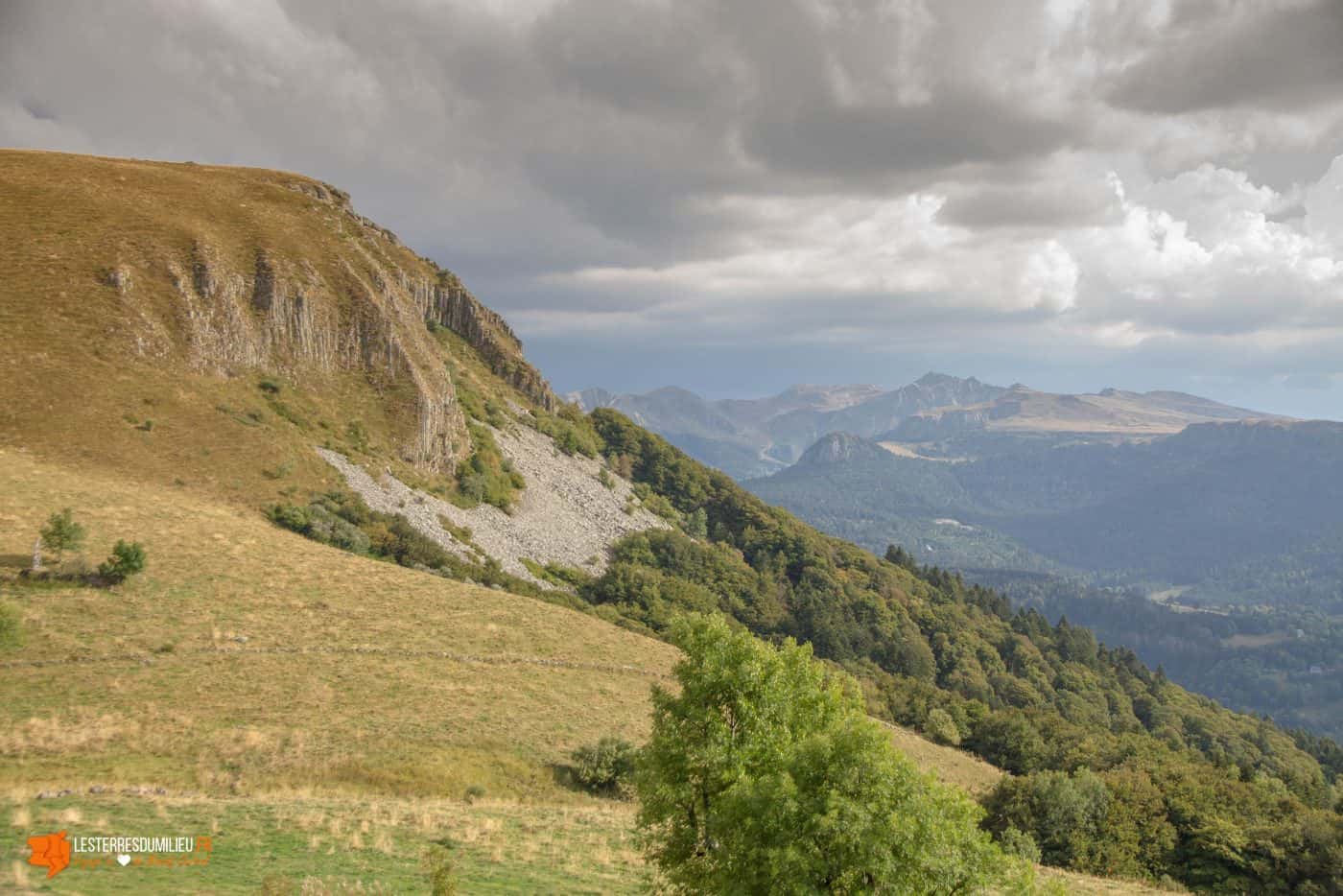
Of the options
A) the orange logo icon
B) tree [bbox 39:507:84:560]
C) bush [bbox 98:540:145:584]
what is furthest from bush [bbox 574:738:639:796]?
tree [bbox 39:507:84:560]

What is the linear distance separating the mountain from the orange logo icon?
3.02ft

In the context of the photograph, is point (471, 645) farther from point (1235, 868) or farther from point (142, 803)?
point (1235, 868)

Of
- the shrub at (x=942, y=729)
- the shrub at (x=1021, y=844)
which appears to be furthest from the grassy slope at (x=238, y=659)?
the shrub at (x=1021, y=844)

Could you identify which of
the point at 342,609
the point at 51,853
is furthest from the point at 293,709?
the point at 51,853

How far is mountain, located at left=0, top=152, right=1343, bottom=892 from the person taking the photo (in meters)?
25.6

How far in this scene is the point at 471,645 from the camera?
43.3 m

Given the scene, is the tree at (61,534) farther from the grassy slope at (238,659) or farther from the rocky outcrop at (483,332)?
the rocky outcrop at (483,332)

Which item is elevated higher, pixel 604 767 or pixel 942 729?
pixel 604 767

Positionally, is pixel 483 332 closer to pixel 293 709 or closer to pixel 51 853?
pixel 293 709

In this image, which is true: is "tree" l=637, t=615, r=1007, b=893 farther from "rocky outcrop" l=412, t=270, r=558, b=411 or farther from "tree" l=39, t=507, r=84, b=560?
"rocky outcrop" l=412, t=270, r=558, b=411

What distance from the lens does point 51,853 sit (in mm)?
16734

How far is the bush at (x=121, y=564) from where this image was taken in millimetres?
38062

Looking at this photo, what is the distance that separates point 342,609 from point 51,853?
2703cm

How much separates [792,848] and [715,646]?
20.8 feet
